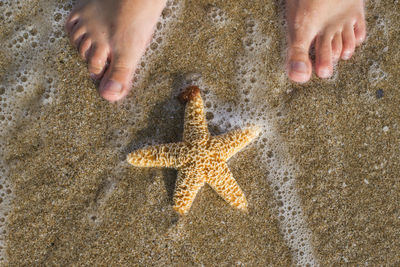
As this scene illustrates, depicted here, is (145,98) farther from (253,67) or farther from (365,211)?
(365,211)

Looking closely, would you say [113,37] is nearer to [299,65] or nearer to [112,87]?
[112,87]

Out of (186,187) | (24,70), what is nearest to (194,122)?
(186,187)

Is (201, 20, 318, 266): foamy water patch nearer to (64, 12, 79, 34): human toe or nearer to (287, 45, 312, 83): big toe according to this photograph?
(287, 45, 312, 83): big toe

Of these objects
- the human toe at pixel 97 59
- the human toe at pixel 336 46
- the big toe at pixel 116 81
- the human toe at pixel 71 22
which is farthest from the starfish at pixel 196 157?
the human toe at pixel 71 22

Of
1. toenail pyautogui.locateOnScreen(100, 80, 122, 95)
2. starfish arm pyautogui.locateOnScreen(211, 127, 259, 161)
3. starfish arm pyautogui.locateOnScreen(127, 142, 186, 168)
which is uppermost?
toenail pyautogui.locateOnScreen(100, 80, 122, 95)

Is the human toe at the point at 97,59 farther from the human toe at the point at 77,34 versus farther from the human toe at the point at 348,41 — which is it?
the human toe at the point at 348,41

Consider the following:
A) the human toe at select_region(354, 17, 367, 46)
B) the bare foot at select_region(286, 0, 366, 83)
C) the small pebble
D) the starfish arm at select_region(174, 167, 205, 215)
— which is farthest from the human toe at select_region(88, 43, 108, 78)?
the small pebble
